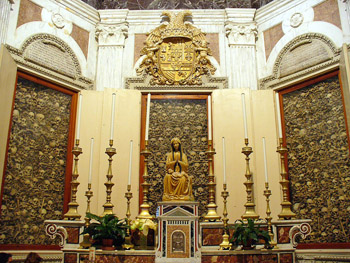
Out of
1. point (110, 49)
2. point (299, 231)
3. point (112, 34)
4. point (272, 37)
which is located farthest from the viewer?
point (112, 34)

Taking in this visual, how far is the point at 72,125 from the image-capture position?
7.88 metres

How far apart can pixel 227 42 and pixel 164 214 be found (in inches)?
201

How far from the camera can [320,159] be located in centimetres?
700

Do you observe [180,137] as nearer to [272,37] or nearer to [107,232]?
[272,37]

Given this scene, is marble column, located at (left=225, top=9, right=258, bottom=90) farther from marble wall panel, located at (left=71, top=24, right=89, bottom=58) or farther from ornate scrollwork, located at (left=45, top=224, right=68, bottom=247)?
ornate scrollwork, located at (left=45, top=224, right=68, bottom=247)

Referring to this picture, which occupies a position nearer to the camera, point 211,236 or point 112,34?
point 211,236

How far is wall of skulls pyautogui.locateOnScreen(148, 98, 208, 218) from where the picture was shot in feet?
25.5

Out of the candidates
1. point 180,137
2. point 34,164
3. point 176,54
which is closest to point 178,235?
point 180,137

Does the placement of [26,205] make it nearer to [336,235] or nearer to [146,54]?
[146,54]

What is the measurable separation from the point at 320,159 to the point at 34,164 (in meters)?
5.36

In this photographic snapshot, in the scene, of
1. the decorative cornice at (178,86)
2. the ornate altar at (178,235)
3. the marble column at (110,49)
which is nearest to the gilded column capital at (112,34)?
the marble column at (110,49)

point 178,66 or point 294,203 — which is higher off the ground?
point 178,66

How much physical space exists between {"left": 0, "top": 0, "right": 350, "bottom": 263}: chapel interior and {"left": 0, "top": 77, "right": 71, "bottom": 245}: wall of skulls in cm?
2

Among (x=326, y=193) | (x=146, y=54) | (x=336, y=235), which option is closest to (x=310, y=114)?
(x=326, y=193)
